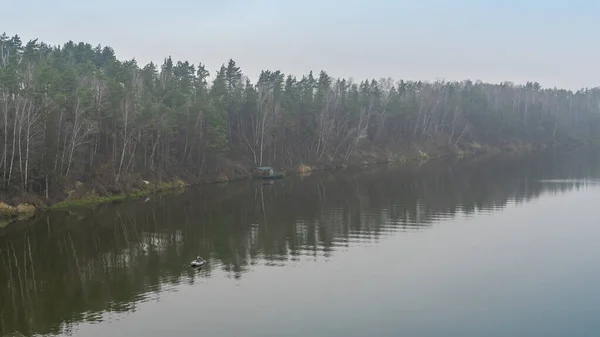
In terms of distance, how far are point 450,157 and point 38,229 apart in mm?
101240

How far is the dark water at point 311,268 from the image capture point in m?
23.8

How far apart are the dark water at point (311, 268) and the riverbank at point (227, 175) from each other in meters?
3.64

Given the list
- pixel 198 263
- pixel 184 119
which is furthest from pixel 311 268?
pixel 184 119

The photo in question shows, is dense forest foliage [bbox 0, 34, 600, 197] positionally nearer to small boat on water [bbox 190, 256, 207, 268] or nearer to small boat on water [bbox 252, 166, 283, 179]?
small boat on water [bbox 252, 166, 283, 179]

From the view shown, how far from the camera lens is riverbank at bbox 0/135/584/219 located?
2127 inches

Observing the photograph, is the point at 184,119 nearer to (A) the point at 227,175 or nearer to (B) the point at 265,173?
(A) the point at 227,175

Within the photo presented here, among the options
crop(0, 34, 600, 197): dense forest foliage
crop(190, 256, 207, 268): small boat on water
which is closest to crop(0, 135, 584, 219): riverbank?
crop(0, 34, 600, 197): dense forest foliage

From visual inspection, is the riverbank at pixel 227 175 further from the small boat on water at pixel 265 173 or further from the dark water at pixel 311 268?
the dark water at pixel 311 268

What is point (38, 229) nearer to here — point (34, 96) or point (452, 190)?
point (34, 96)

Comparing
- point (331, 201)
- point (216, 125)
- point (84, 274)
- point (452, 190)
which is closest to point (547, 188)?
point (452, 190)

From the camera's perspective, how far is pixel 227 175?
83188mm

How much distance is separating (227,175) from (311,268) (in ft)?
173

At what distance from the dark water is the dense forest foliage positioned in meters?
8.44

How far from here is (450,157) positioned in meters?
127
